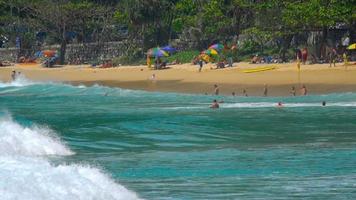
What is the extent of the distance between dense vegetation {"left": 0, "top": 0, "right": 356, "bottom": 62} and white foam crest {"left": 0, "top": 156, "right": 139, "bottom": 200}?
1313 inches

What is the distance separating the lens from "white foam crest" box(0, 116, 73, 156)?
76.5ft

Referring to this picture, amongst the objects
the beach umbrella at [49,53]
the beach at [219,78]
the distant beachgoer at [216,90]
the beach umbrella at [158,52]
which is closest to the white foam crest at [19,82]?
the beach at [219,78]

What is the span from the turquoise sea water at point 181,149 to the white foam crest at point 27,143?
0.13 ft

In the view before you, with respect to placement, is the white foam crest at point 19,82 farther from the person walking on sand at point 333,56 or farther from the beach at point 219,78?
the person walking on sand at point 333,56

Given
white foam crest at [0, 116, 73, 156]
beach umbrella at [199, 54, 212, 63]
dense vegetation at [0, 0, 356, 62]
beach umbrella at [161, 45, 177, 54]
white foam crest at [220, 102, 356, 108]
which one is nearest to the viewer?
white foam crest at [0, 116, 73, 156]

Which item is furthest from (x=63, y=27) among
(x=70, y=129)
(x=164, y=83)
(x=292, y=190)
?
(x=292, y=190)

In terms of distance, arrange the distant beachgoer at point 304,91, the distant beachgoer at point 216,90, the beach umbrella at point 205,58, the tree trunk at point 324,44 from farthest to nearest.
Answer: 1. the beach umbrella at point 205,58
2. the tree trunk at point 324,44
3. the distant beachgoer at point 216,90
4. the distant beachgoer at point 304,91

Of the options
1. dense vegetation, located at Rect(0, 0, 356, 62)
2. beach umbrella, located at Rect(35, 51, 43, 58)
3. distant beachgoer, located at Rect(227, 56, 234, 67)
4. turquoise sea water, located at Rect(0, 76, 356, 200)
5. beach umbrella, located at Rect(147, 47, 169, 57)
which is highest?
dense vegetation, located at Rect(0, 0, 356, 62)

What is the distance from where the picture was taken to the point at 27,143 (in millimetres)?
24062

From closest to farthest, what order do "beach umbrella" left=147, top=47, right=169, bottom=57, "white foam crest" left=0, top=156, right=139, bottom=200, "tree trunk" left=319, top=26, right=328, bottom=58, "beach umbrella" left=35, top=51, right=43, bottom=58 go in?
"white foam crest" left=0, top=156, right=139, bottom=200 → "tree trunk" left=319, top=26, right=328, bottom=58 → "beach umbrella" left=147, top=47, right=169, bottom=57 → "beach umbrella" left=35, top=51, right=43, bottom=58

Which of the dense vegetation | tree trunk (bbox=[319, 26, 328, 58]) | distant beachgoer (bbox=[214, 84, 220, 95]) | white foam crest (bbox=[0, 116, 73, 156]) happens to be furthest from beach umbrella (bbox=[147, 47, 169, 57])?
white foam crest (bbox=[0, 116, 73, 156])

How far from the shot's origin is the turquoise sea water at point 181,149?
14.9 metres

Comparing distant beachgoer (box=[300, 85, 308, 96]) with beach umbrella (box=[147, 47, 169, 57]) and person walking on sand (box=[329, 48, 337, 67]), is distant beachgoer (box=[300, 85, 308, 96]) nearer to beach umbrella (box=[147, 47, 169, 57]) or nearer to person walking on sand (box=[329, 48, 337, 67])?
person walking on sand (box=[329, 48, 337, 67])

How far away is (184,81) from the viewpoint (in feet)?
164
